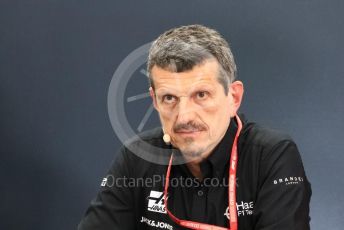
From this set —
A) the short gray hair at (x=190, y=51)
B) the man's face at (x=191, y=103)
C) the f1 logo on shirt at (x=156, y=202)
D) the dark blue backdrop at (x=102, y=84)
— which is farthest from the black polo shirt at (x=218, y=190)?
the dark blue backdrop at (x=102, y=84)

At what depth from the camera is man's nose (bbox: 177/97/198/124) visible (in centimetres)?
139

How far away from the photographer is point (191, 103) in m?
1.40

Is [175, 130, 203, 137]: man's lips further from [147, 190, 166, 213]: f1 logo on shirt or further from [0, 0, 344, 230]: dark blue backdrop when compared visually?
[0, 0, 344, 230]: dark blue backdrop

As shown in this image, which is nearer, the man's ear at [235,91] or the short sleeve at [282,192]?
the short sleeve at [282,192]

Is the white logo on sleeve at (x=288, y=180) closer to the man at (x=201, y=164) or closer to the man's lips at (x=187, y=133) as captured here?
the man at (x=201, y=164)

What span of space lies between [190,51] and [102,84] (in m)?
1.20

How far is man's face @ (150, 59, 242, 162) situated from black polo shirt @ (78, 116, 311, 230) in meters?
0.14

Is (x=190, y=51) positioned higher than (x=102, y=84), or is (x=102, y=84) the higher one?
(x=190, y=51)

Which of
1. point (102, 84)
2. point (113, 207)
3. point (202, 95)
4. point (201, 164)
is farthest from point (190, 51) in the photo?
point (102, 84)

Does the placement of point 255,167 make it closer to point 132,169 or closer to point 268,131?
point 268,131

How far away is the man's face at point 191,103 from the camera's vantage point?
4.57 feet

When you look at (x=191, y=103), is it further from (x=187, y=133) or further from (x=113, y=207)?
(x=113, y=207)

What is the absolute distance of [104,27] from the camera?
98.2 inches

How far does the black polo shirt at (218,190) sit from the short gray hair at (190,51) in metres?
0.25
